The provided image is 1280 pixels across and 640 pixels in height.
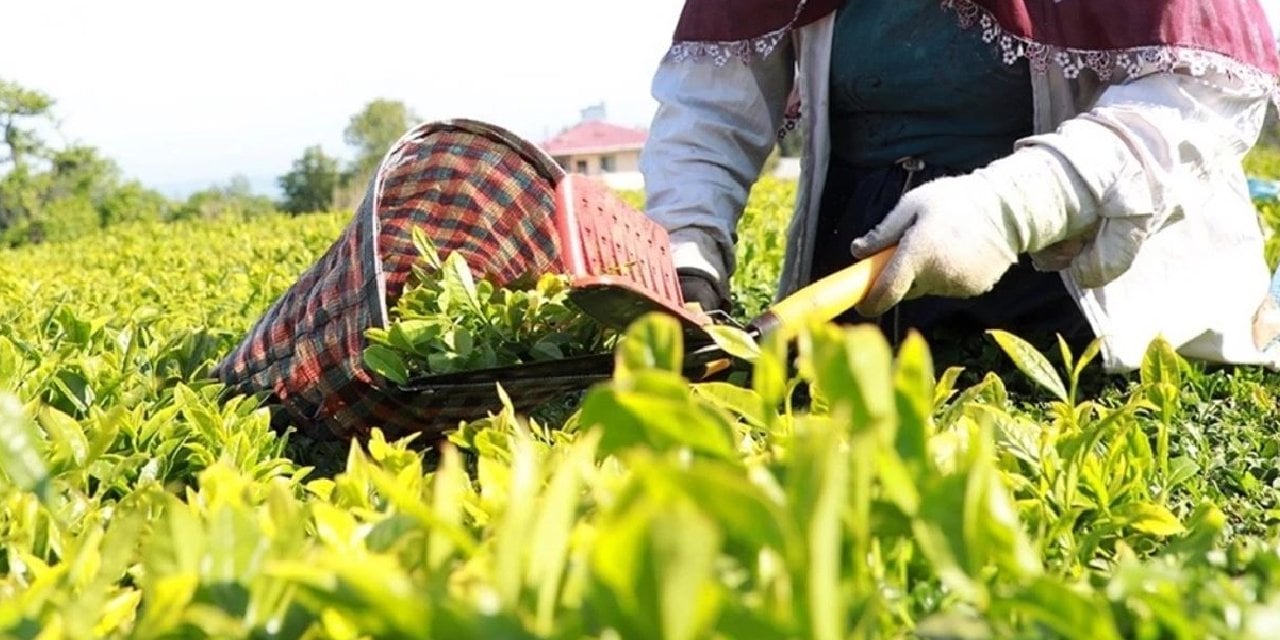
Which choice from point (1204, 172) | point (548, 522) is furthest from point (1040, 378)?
point (1204, 172)

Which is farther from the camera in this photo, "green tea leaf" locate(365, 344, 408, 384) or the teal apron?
the teal apron

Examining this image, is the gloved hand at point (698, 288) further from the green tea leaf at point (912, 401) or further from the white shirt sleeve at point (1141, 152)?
the green tea leaf at point (912, 401)

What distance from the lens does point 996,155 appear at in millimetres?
2631

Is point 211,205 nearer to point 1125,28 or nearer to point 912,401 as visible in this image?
point 1125,28

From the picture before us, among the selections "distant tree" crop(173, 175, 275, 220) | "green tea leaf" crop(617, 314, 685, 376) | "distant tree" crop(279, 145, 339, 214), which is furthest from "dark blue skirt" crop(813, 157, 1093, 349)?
"distant tree" crop(279, 145, 339, 214)

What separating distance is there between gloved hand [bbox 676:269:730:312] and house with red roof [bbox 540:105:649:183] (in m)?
48.9

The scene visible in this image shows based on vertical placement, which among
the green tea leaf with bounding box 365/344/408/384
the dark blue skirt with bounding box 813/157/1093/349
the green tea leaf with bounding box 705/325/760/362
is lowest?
the dark blue skirt with bounding box 813/157/1093/349

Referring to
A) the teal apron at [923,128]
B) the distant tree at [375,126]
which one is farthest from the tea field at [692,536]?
the distant tree at [375,126]

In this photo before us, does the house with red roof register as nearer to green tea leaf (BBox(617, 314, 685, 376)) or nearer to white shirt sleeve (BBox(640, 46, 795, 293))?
white shirt sleeve (BBox(640, 46, 795, 293))

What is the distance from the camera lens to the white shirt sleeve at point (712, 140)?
2.65 meters

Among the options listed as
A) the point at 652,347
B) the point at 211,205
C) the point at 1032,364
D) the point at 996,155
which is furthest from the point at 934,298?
the point at 211,205

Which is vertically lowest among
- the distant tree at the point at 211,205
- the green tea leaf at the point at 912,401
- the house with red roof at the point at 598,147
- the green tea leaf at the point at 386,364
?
the house with red roof at the point at 598,147

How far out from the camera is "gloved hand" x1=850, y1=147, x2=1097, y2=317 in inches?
75.7

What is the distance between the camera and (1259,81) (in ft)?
7.41
